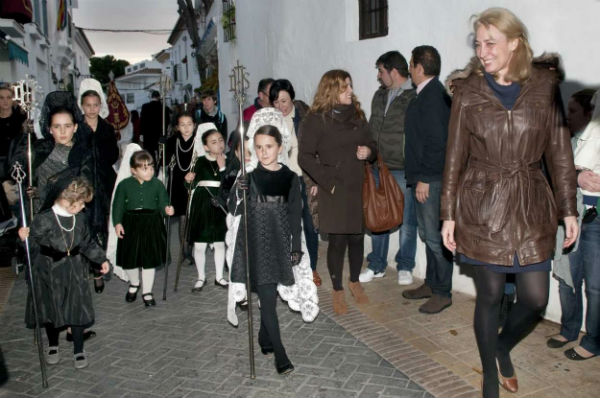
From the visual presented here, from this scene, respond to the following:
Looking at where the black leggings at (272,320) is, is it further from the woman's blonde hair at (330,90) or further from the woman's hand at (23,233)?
the woman's blonde hair at (330,90)

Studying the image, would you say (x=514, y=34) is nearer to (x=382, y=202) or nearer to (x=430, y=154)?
(x=430, y=154)

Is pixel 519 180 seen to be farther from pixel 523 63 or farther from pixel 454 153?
pixel 523 63

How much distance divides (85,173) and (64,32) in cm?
3262

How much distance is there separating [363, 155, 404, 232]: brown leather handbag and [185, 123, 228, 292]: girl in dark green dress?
1711 mm

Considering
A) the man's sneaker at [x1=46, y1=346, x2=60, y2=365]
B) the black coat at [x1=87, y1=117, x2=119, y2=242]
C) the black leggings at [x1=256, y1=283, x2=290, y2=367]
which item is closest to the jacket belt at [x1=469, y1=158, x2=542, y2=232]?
the black leggings at [x1=256, y1=283, x2=290, y2=367]

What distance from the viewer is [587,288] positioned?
13.9 feet

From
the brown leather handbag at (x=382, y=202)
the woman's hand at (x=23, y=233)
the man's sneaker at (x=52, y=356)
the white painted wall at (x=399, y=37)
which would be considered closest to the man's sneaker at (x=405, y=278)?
the white painted wall at (x=399, y=37)

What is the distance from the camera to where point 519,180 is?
3.32 m

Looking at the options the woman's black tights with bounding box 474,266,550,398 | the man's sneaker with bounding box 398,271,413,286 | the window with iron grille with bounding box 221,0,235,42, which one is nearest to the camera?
the woman's black tights with bounding box 474,266,550,398

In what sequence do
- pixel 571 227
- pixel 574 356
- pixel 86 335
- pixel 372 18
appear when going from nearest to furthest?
pixel 571 227
pixel 574 356
pixel 86 335
pixel 372 18

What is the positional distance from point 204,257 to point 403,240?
7.62 ft

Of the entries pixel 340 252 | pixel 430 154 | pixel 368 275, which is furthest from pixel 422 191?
pixel 368 275

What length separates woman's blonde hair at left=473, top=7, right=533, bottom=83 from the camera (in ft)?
10.6

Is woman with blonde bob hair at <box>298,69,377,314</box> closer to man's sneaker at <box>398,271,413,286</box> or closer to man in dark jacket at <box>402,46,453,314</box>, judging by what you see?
man in dark jacket at <box>402,46,453,314</box>
